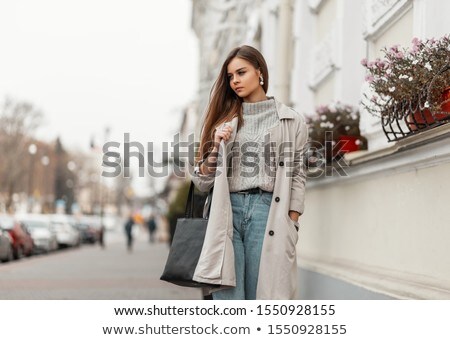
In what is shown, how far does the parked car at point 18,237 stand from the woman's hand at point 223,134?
846 inches

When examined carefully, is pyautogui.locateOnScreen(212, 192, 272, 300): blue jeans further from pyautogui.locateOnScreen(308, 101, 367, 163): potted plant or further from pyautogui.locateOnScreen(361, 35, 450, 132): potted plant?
pyautogui.locateOnScreen(308, 101, 367, 163): potted plant

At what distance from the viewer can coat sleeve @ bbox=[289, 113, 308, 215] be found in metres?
4.19

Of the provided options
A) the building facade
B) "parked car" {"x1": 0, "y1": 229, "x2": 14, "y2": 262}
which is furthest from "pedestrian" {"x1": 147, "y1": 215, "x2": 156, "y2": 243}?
the building facade

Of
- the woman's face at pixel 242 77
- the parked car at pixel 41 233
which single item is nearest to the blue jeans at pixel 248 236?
the woman's face at pixel 242 77

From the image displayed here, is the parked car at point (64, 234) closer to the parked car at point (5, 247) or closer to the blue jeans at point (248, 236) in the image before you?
the parked car at point (5, 247)

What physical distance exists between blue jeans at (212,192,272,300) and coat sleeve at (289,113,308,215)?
13cm

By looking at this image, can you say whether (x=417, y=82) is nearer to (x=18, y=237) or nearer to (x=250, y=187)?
(x=250, y=187)

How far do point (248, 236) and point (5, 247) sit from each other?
64.8 feet

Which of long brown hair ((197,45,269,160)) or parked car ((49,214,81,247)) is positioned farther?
parked car ((49,214,81,247))

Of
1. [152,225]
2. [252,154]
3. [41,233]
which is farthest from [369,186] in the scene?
[152,225]

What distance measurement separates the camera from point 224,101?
4.41 m

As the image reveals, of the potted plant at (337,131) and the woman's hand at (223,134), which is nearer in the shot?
the woman's hand at (223,134)

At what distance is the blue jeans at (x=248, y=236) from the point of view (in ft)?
13.6
